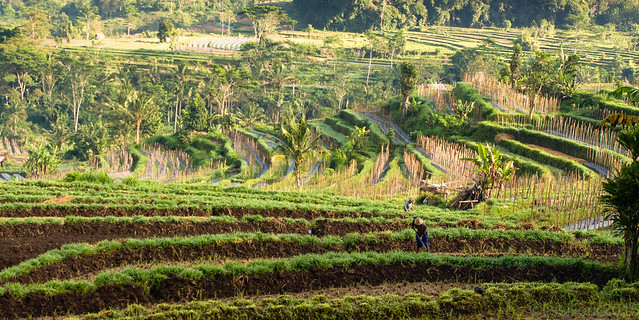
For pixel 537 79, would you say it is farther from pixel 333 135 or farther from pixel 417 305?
pixel 417 305

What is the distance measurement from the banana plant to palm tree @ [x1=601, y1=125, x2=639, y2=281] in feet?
35.1

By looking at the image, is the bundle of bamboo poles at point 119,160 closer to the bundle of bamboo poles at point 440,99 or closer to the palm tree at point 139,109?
the palm tree at point 139,109

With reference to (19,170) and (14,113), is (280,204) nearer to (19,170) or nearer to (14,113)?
(19,170)

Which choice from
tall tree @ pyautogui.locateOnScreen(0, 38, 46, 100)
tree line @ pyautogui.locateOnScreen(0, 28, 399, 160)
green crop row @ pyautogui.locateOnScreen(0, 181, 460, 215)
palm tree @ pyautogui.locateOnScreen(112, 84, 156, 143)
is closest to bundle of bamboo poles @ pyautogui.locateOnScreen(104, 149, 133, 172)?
palm tree @ pyautogui.locateOnScreen(112, 84, 156, 143)

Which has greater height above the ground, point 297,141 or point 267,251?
point 267,251

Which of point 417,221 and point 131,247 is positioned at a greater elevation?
point 417,221

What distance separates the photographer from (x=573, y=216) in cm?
2262

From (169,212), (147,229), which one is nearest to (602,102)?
(169,212)

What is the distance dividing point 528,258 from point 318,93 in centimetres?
7513

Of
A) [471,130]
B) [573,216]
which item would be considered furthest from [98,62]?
[573,216]

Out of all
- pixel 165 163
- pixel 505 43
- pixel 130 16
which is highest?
pixel 505 43

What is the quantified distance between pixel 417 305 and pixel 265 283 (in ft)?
11.3

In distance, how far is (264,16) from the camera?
4119 inches

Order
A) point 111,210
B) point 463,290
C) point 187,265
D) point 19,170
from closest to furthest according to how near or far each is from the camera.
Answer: point 463,290 → point 187,265 → point 111,210 → point 19,170
